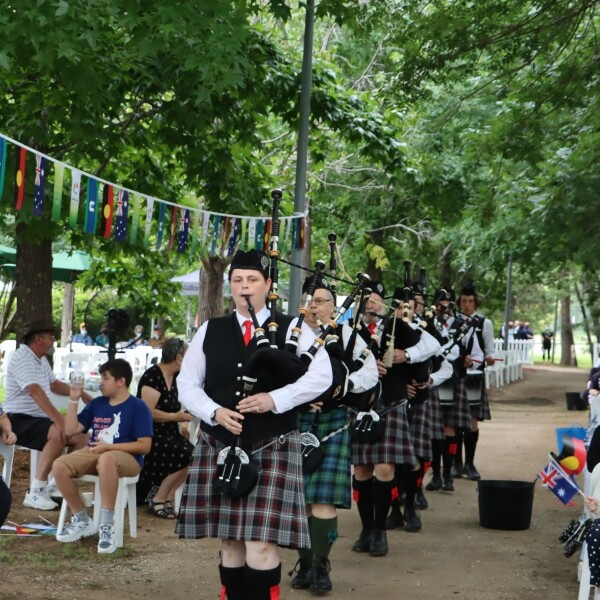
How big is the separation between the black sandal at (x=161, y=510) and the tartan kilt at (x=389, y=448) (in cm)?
171

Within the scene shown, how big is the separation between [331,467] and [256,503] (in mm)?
1629

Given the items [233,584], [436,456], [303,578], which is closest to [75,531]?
[303,578]

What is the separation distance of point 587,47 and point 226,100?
3457 mm

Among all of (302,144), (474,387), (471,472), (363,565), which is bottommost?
(363,565)

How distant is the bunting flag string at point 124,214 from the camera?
24.0 feet

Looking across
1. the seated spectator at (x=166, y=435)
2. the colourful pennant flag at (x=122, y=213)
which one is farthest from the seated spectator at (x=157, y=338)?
the colourful pennant flag at (x=122, y=213)

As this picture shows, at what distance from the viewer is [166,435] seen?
27.8ft

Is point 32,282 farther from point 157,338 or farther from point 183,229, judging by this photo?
point 157,338

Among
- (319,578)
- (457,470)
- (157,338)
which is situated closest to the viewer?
(319,578)

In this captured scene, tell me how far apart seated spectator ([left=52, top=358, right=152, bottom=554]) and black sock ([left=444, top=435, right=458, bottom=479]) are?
12.1 ft

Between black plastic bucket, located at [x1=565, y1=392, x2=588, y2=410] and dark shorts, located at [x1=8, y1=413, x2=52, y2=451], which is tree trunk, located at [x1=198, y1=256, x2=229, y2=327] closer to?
black plastic bucket, located at [x1=565, y1=392, x2=588, y2=410]

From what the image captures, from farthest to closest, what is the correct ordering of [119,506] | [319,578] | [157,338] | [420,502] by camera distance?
[157,338] → [420,502] → [119,506] → [319,578]

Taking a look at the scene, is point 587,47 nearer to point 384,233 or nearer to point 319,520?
point 319,520

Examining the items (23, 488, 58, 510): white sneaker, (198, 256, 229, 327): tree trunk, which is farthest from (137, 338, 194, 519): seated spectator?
(198, 256, 229, 327): tree trunk
